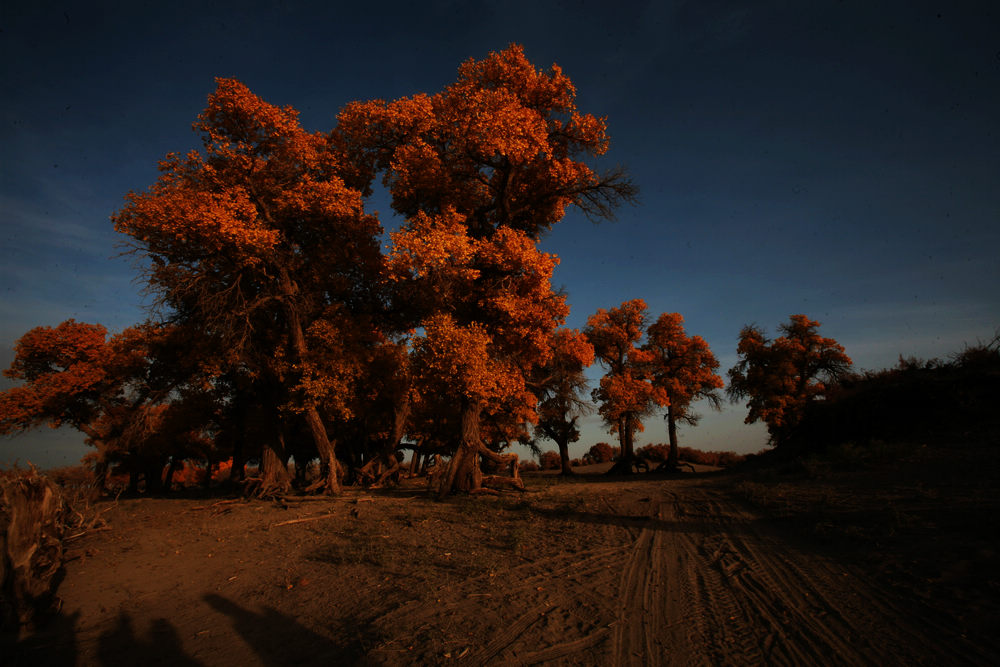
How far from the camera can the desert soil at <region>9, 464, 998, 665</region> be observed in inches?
145

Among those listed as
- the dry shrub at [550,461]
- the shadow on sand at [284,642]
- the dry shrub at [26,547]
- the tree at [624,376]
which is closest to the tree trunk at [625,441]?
the tree at [624,376]

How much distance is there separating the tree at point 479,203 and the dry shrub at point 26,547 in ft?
24.9

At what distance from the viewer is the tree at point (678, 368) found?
2685cm

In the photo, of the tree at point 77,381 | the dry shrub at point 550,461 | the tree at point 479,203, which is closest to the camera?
the tree at point 479,203

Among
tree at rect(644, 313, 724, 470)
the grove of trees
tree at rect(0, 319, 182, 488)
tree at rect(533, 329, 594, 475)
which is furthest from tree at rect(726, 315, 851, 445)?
tree at rect(0, 319, 182, 488)

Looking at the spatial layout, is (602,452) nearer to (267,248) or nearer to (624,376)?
(624,376)

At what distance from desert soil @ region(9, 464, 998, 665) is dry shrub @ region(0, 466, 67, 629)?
1.53 feet

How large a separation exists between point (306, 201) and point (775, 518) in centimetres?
1500

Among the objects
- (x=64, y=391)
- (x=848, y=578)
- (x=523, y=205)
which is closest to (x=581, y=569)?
(x=848, y=578)

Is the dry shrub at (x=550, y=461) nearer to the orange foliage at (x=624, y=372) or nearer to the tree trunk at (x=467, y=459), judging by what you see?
the orange foliage at (x=624, y=372)

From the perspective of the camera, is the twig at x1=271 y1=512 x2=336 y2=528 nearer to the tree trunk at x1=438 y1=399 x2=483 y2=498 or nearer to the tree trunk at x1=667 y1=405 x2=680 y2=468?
the tree trunk at x1=438 y1=399 x2=483 y2=498

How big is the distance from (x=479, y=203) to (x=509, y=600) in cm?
1257

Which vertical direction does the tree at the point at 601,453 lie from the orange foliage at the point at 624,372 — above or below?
below

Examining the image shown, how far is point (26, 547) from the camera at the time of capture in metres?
5.49
